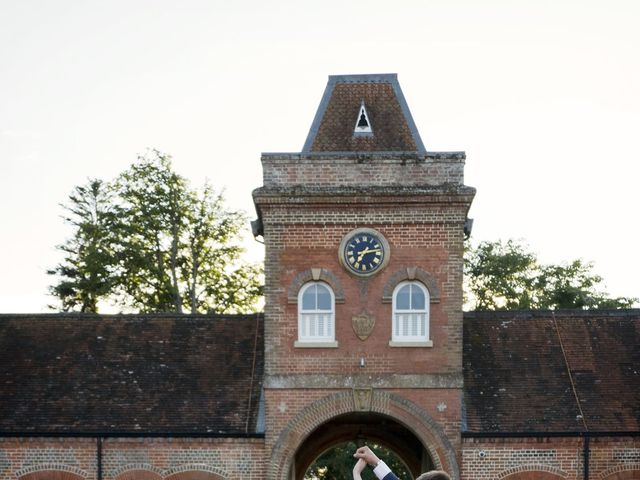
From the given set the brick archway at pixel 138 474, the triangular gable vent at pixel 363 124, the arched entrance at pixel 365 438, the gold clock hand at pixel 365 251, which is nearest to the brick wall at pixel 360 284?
the gold clock hand at pixel 365 251

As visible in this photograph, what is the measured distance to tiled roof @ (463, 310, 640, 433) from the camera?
27672 millimetres

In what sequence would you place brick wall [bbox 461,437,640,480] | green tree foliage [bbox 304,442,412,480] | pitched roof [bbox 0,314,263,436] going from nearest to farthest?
brick wall [bbox 461,437,640,480]
pitched roof [bbox 0,314,263,436]
green tree foliage [bbox 304,442,412,480]

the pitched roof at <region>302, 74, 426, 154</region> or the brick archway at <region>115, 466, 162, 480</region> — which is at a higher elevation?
the pitched roof at <region>302, 74, 426, 154</region>

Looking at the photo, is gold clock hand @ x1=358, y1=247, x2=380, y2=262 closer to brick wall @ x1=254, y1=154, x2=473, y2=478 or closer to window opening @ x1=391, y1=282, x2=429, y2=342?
brick wall @ x1=254, y1=154, x2=473, y2=478

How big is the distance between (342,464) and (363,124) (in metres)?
17.9

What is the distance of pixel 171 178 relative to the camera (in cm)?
4756

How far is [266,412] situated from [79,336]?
18.9ft

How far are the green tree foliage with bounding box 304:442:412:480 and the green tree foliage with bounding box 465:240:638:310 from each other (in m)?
7.34

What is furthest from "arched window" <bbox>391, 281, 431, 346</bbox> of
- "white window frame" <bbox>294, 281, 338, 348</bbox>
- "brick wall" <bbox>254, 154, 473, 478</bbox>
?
"white window frame" <bbox>294, 281, 338, 348</bbox>

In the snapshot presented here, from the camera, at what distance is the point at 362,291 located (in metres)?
27.8

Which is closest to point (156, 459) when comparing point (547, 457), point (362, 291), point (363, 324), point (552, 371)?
point (363, 324)

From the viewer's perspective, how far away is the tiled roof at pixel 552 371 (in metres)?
27.7

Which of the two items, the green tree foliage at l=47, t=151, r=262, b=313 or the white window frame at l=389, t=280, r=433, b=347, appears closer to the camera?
the white window frame at l=389, t=280, r=433, b=347

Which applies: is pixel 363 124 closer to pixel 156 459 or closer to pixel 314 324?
pixel 314 324
